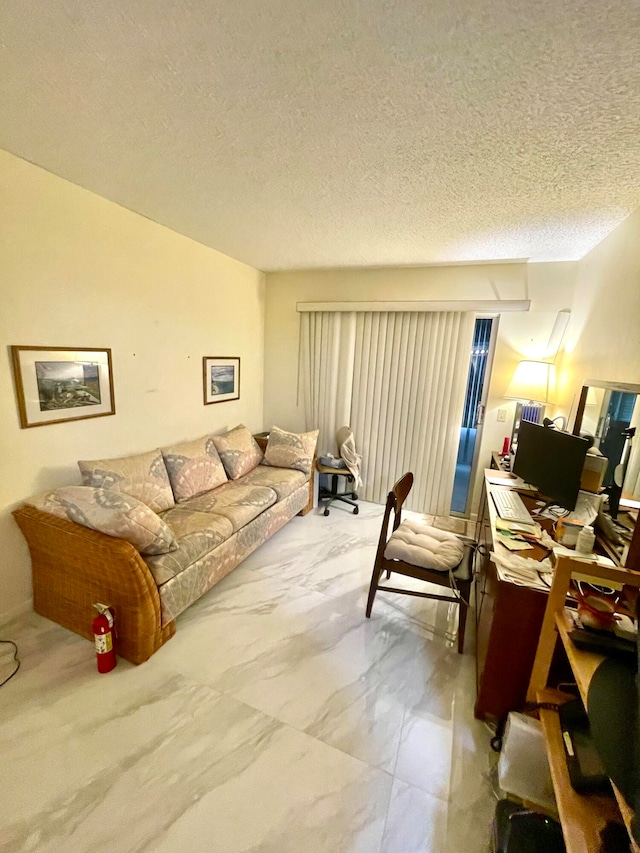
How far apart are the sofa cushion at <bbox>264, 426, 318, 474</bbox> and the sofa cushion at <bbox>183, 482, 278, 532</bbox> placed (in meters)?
0.55

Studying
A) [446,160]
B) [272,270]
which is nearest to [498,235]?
[446,160]

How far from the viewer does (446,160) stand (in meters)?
1.58

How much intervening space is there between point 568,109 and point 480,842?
257 centimetres

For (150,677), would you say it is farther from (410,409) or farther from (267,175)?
(410,409)

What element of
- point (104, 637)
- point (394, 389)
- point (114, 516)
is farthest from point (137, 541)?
point (394, 389)

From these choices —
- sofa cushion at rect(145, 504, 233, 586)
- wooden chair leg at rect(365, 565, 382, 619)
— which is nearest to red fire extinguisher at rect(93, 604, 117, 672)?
sofa cushion at rect(145, 504, 233, 586)

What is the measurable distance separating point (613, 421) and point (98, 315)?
3.15 metres

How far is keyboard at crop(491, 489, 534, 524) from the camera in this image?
193 cm

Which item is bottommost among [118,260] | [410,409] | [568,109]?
[410,409]

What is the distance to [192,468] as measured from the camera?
2734 millimetres

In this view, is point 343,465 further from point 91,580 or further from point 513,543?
point 91,580

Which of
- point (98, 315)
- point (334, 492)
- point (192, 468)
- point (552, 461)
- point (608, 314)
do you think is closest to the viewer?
point (552, 461)

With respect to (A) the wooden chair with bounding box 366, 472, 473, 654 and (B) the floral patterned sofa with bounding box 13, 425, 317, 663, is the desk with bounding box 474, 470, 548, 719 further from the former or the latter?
(B) the floral patterned sofa with bounding box 13, 425, 317, 663

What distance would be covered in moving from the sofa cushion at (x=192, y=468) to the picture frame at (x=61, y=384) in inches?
21.7
